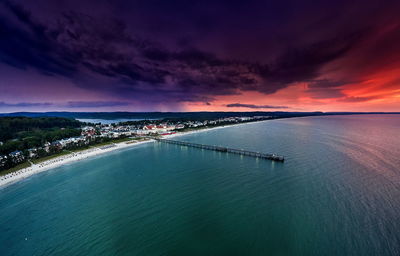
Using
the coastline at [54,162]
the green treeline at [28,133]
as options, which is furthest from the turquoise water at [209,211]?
the green treeline at [28,133]

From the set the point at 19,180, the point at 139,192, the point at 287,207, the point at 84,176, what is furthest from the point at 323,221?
the point at 19,180

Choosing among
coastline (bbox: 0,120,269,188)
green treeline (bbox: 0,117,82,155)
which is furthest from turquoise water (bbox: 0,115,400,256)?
green treeline (bbox: 0,117,82,155)

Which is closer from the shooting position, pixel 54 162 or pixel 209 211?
pixel 209 211

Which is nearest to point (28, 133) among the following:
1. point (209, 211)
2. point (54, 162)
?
point (54, 162)

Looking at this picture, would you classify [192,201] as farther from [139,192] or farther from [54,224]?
[54,224]

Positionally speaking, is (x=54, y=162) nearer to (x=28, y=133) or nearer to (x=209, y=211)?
(x=209, y=211)

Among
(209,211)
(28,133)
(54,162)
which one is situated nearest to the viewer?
(209,211)

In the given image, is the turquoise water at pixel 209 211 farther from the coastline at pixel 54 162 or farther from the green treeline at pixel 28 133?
the green treeline at pixel 28 133

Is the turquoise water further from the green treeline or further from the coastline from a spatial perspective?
the green treeline
